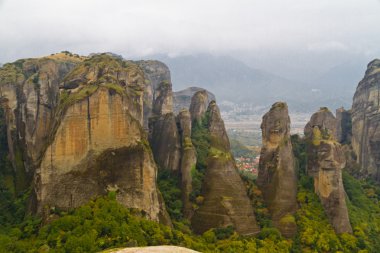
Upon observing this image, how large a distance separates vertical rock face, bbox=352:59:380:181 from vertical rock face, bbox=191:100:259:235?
23.4 meters

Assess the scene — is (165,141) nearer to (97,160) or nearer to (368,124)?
(97,160)

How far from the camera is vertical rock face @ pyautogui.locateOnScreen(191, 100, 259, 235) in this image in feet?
122

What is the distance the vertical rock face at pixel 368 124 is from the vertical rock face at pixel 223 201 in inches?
920

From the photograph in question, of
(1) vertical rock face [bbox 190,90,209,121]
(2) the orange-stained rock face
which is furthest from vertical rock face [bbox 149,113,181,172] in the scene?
(2) the orange-stained rock face

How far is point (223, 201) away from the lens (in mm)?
37906

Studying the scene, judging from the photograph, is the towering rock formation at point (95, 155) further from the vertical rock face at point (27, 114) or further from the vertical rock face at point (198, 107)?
the vertical rock face at point (198, 107)

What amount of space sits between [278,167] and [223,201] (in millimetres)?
6427

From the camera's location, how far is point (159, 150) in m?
44.1

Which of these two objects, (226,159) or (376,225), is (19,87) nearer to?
(226,159)

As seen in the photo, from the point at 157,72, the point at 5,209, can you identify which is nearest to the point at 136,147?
the point at 5,209

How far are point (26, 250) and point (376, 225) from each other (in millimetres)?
31798

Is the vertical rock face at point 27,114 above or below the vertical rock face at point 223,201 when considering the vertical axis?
above

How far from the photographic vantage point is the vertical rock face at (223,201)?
37312 mm

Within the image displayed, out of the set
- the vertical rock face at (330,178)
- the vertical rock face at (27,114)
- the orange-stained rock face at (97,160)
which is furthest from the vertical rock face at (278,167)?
the vertical rock face at (27,114)
